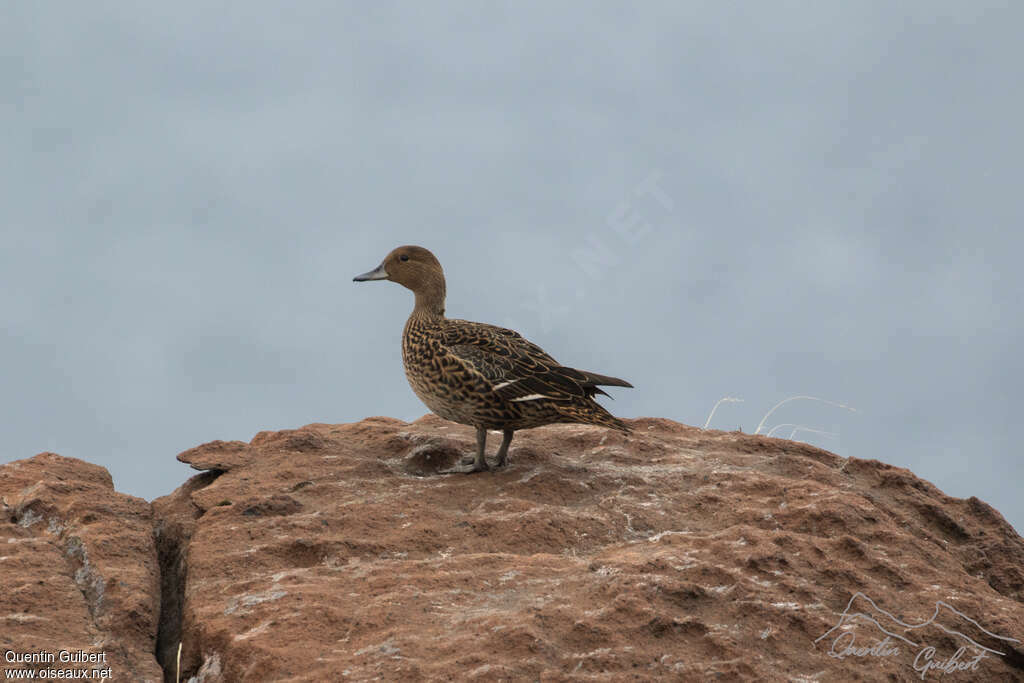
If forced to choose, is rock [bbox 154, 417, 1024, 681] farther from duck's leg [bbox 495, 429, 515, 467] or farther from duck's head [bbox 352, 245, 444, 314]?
duck's head [bbox 352, 245, 444, 314]

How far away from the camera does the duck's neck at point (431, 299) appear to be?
316 inches

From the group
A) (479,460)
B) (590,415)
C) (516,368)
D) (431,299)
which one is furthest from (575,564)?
(431,299)

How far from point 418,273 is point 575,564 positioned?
3091 millimetres

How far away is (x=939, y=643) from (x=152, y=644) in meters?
4.07

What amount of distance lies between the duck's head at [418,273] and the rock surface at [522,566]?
1.06m

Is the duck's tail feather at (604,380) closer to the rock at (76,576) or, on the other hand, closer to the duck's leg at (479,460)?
the duck's leg at (479,460)

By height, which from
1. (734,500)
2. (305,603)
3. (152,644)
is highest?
(734,500)

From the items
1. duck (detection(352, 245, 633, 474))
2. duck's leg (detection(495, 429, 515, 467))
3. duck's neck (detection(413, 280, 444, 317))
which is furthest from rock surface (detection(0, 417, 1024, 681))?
duck's neck (detection(413, 280, 444, 317))

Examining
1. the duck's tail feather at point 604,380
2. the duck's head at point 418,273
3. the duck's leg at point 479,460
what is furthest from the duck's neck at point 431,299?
the duck's tail feather at point 604,380

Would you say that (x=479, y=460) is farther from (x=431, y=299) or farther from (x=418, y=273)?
(x=418, y=273)

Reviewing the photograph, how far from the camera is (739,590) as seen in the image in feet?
17.9

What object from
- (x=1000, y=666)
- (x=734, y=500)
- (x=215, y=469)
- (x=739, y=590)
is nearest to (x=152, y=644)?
(x=215, y=469)

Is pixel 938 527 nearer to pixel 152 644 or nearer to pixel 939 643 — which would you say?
pixel 939 643

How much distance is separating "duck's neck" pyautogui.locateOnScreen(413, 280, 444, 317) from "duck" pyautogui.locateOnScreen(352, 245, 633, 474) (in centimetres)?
14
